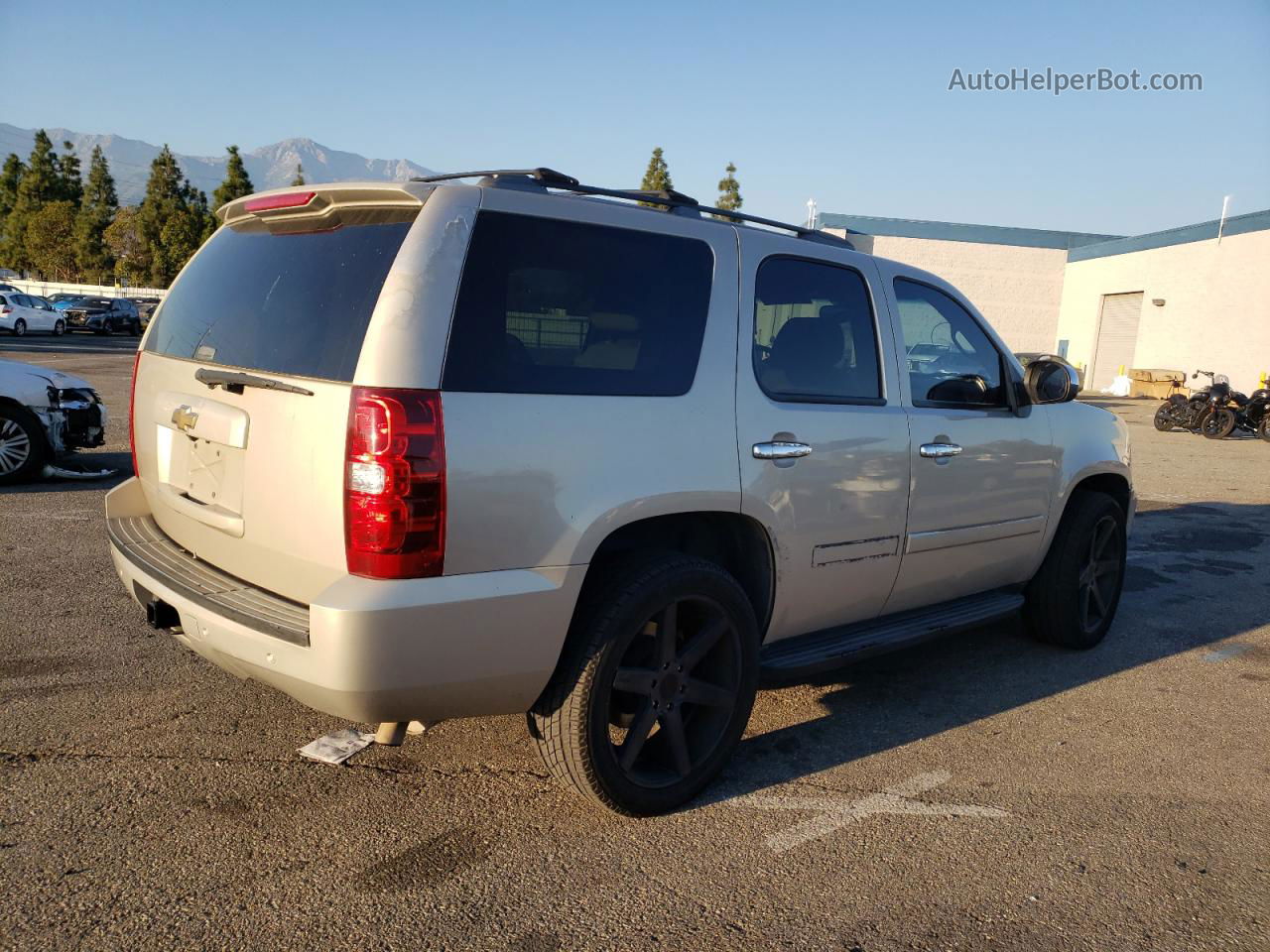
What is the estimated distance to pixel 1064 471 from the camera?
4.82m

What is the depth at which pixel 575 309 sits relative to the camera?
9.64ft

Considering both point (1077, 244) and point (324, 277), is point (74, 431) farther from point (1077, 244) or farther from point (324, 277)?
point (1077, 244)

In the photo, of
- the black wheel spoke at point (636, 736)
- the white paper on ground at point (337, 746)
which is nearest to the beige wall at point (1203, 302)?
the black wheel spoke at point (636, 736)

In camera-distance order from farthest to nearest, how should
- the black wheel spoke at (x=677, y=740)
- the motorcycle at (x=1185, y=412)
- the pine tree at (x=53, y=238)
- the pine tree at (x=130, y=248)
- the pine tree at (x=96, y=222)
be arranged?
the pine tree at (x=96, y=222), the pine tree at (x=130, y=248), the pine tree at (x=53, y=238), the motorcycle at (x=1185, y=412), the black wheel spoke at (x=677, y=740)

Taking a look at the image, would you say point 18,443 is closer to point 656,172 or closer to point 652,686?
point 652,686

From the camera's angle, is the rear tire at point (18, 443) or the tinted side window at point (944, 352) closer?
the tinted side window at point (944, 352)

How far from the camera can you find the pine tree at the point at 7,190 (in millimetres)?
65938

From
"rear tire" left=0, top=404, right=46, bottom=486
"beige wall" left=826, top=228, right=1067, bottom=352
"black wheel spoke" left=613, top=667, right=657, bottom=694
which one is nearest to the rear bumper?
"black wheel spoke" left=613, top=667, right=657, bottom=694

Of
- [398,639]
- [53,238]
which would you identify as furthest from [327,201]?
[53,238]

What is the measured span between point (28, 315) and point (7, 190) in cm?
4223

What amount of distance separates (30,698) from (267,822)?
1491mm

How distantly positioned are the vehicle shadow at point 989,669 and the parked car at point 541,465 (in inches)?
15.6

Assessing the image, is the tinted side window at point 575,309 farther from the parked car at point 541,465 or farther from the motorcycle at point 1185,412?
the motorcycle at point 1185,412

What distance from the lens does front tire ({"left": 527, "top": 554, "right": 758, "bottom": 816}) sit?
9.47 feet
